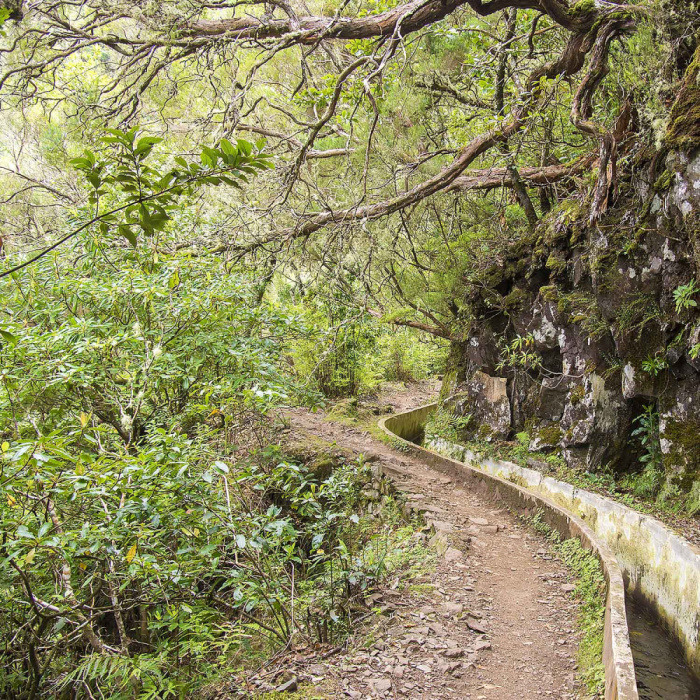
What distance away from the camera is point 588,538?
6484 mm

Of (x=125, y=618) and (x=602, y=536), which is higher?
(x=602, y=536)

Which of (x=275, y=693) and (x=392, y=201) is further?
(x=392, y=201)

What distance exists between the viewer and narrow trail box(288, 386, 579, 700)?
4.14 meters

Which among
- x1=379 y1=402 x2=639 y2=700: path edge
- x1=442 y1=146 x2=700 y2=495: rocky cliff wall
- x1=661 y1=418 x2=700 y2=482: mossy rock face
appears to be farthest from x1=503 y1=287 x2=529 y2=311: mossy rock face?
x1=661 y1=418 x2=700 y2=482: mossy rock face

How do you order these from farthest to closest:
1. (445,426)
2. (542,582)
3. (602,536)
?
(445,426)
(602,536)
(542,582)

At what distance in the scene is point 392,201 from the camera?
8656 millimetres

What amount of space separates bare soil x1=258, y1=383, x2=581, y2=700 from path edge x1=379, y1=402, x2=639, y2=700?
0.42 metres

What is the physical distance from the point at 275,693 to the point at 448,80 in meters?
11.1

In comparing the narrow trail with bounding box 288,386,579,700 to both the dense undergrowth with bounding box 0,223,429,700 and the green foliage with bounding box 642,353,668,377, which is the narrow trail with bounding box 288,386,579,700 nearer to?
the dense undergrowth with bounding box 0,223,429,700

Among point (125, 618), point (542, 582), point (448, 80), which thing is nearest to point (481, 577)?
point (542, 582)

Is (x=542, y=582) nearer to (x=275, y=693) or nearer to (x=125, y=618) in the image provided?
(x=275, y=693)

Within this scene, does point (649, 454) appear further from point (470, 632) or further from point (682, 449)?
point (470, 632)

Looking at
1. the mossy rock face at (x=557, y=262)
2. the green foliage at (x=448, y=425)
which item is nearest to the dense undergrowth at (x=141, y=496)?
the green foliage at (x=448, y=425)

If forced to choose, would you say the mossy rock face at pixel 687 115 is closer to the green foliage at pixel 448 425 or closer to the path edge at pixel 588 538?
the path edge at pixel 588 538
